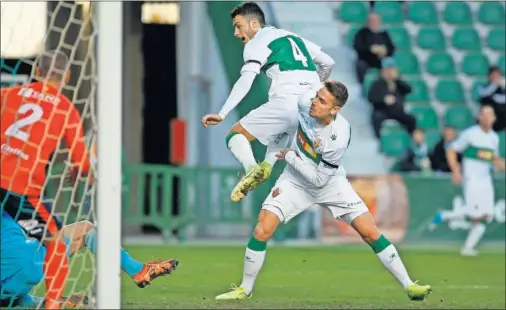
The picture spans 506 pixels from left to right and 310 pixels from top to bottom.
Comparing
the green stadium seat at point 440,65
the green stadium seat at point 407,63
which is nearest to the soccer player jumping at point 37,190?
the green stadium seat at point 407,63

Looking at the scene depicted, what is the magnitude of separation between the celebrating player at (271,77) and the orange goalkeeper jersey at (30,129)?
3.73ft

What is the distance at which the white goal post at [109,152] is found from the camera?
15.0ft

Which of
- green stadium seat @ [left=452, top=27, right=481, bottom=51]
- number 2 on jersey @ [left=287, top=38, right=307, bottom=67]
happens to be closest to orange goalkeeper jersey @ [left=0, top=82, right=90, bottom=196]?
number 2 on jersey @ [left=287, top=38, right=307, bottom=67]

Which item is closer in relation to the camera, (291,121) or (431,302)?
(291,121)

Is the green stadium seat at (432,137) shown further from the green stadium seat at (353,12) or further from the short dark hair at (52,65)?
the short dark hair at (52,65)

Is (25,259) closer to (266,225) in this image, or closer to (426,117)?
(266,225)

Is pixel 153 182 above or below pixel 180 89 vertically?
below

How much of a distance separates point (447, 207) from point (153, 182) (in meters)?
3.59

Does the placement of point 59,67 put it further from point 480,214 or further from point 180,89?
point 180,89

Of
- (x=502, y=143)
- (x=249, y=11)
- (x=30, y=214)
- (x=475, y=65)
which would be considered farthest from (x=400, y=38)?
(x=30, y=214)

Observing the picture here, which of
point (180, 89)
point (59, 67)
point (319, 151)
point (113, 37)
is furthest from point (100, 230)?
point (180, 89)

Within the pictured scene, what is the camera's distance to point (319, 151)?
6.81m

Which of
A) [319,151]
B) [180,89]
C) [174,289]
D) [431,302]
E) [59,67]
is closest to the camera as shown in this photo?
[59,67]

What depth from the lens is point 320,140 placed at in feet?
22.2
